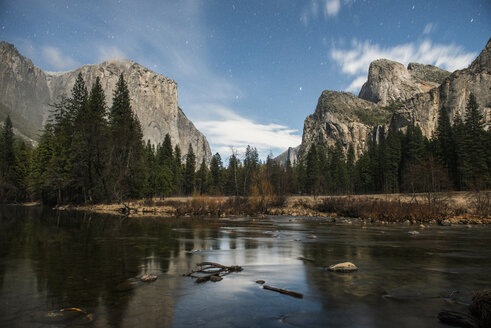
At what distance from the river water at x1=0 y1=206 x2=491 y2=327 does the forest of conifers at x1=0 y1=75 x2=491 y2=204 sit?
26853 millimetres

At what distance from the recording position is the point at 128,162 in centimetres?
4578

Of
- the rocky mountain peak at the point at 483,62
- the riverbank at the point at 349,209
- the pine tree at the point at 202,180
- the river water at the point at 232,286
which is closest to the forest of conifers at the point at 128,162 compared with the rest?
the riverbank at the point at 349,209

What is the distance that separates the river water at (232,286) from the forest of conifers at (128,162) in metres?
26.9

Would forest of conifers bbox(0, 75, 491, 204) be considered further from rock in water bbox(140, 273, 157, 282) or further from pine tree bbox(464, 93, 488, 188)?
rock in water bbox(140, 273, 157, 282)

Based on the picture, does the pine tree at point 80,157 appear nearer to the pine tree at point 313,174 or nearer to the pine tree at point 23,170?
the pine tree at point 23,170

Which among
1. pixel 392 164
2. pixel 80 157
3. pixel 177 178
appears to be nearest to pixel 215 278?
pixel 80 157

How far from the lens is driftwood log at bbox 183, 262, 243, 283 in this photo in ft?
25.5

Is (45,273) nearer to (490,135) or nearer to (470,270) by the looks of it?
(470,270)

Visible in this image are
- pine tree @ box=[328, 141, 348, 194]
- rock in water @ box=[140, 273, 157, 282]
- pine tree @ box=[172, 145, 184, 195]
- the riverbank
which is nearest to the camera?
rock in water @ box=[140, 273, 157, 282]

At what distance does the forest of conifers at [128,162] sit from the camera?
45.2 meters

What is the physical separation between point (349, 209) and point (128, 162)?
109ft

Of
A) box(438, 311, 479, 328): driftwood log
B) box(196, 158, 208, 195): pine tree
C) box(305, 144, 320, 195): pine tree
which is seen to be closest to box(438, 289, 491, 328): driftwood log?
box(438, 311, 479, 328): driftwood log

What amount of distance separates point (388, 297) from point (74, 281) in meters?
7.35

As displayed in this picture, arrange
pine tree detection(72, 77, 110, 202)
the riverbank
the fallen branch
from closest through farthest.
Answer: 1. the fallen branch
2. the riverbank
3. pine tree detection(72, 77, 110, 202)
